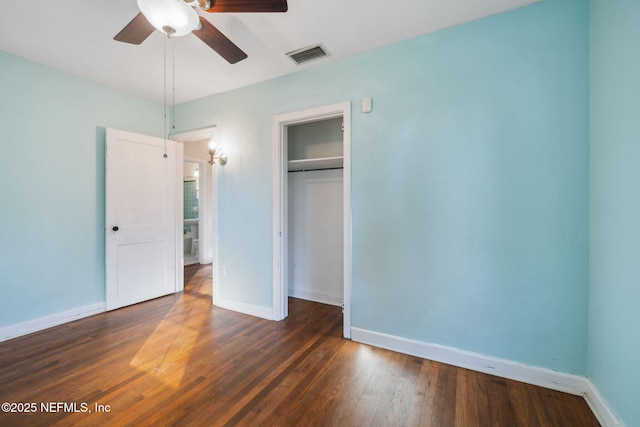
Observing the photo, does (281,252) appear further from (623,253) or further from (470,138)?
(623,253)

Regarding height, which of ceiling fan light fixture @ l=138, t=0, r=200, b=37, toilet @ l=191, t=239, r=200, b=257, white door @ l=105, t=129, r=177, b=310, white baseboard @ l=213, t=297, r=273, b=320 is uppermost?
ceiling fan light fixture @ l=138, t=0, r=200, b=37

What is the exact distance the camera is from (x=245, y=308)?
10.0 feet

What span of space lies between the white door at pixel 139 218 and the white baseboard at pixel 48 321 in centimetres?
17

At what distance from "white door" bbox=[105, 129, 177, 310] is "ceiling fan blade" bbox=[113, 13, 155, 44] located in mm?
1731

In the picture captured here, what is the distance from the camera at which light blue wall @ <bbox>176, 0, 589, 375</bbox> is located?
173 cm

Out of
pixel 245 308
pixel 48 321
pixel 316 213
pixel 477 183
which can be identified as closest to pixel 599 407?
pixel 477 183

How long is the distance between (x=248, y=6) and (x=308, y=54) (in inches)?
39.5

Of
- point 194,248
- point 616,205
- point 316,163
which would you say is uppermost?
point 316,163

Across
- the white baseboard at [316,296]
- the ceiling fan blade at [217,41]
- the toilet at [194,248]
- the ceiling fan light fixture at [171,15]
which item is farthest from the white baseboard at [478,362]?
the toilet at [194,248]

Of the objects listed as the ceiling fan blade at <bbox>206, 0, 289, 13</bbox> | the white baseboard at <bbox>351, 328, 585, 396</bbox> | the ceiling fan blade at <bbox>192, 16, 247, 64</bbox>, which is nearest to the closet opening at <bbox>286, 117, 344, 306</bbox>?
the white baseboard at <bbox>351, 328, 585, 396</bbox>

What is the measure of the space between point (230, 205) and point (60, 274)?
1.89 meters

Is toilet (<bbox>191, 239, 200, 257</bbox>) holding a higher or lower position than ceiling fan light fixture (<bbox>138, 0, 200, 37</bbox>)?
lower

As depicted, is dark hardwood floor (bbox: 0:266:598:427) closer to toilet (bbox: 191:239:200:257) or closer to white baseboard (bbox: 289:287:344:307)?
white baseboard (bbox: 289:287:344:307)

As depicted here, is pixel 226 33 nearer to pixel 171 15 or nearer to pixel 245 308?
pixel 171 15
